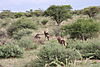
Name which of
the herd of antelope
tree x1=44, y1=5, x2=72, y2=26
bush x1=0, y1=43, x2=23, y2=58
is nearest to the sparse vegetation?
bush x1=0, y1=43, x2=23, y2=58

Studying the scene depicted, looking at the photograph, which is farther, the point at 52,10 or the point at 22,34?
the point at 52,10

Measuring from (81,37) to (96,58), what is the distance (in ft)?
24.1

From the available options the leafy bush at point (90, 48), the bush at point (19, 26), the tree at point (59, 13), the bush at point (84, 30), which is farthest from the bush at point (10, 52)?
the tree at point (59, 13)

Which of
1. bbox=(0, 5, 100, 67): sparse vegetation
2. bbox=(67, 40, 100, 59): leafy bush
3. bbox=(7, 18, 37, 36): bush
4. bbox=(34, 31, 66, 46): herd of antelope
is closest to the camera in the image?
bbox=(0, 5, 100, 67): sparse vegetation

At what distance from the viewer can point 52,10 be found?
37688 mm

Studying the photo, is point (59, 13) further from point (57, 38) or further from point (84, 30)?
point (57, 38)

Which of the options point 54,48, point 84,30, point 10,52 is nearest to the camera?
point 54,48

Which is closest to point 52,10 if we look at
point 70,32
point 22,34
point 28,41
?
point 22,34

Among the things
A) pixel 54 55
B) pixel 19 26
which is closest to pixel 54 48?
pixel 54 55

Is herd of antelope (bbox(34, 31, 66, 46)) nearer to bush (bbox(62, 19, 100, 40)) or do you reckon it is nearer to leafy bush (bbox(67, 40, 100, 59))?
bush (bbox(62, 19, 100, 40))

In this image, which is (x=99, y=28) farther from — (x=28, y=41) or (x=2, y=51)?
(x=2, y=51)

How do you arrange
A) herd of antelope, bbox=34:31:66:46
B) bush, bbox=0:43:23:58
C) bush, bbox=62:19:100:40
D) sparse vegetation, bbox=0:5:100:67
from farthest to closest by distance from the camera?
bush, bbox=62:19:100:40, herd of antelope, bbox=34:31:66:46, bush, bbox=0:43:23:58, sparse vegetation, bbox=0:5:100:67

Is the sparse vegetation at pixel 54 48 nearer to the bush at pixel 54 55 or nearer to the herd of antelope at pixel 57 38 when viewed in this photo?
the bush at pixel 54 55

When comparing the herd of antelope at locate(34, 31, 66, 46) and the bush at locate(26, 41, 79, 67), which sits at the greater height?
the bush at locate(26, 41, 79, 67)
